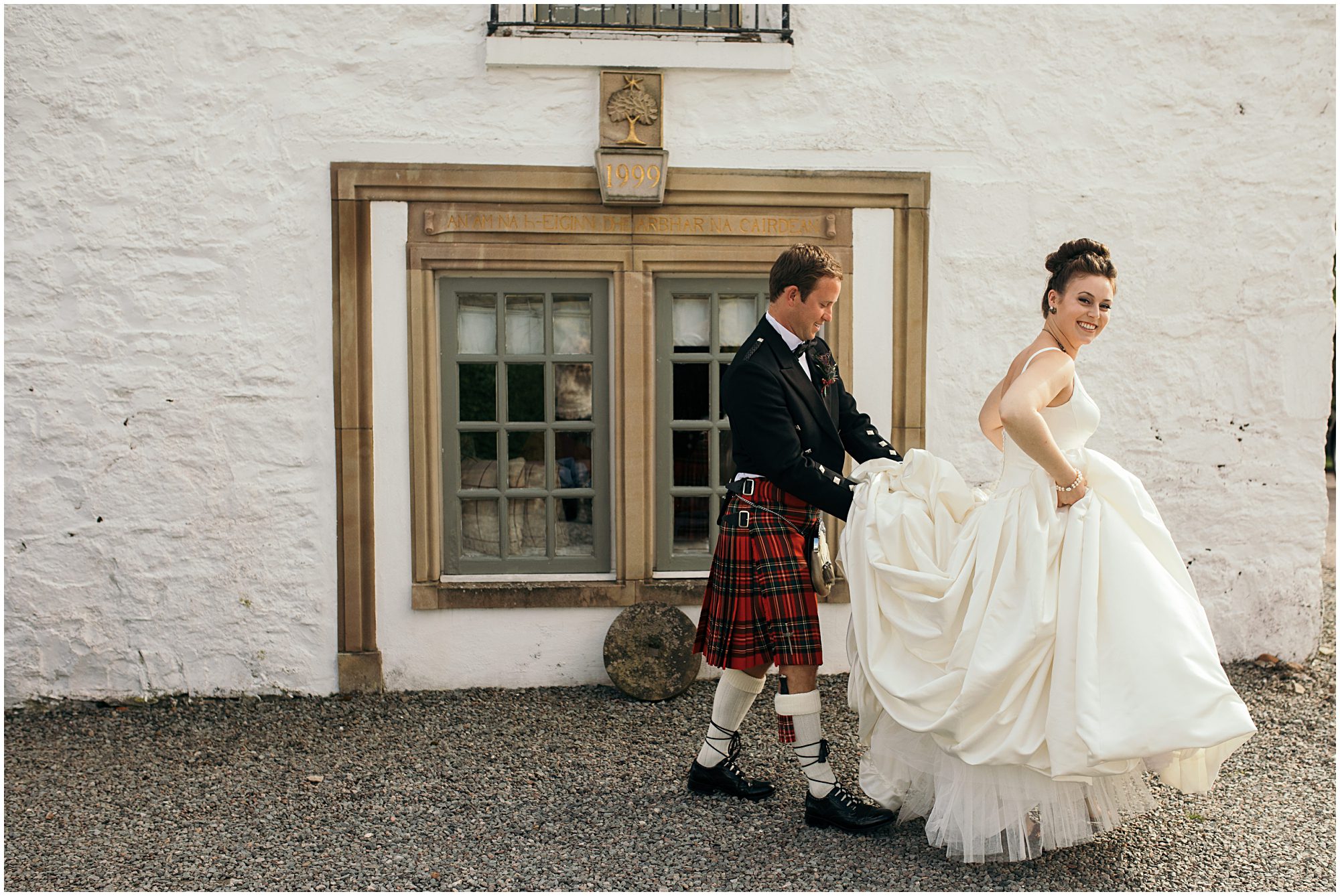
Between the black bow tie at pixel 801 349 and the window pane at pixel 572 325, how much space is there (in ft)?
6.66

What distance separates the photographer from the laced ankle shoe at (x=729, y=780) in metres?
4.16

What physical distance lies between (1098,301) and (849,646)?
1398 millimetres

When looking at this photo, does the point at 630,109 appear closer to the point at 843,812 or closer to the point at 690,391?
the point at 690,391

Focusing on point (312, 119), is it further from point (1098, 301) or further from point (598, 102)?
point (1098, 301)

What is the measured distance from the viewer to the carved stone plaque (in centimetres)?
543

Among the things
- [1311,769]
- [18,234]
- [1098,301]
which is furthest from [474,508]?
[1311,769]

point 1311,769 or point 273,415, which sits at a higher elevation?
point 273,415

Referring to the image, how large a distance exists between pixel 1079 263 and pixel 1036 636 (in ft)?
3.88

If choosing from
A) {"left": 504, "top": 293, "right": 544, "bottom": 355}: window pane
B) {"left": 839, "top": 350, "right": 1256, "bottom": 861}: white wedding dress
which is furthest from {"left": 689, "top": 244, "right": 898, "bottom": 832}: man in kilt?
{"left": 504, "top": 293, "right": 544, "bottom": 355}: window pane

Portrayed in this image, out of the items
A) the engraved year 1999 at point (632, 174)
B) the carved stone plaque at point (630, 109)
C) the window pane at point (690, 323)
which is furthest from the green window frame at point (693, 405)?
the carved stone plaque at point (630, 109)

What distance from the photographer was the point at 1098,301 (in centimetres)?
356

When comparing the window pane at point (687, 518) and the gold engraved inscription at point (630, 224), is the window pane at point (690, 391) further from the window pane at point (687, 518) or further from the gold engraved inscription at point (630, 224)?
the gold engraved inscription at point (630, 224)

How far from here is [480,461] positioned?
5.75 metres

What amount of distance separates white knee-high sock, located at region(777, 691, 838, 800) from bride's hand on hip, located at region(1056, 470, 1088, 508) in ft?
3.39
